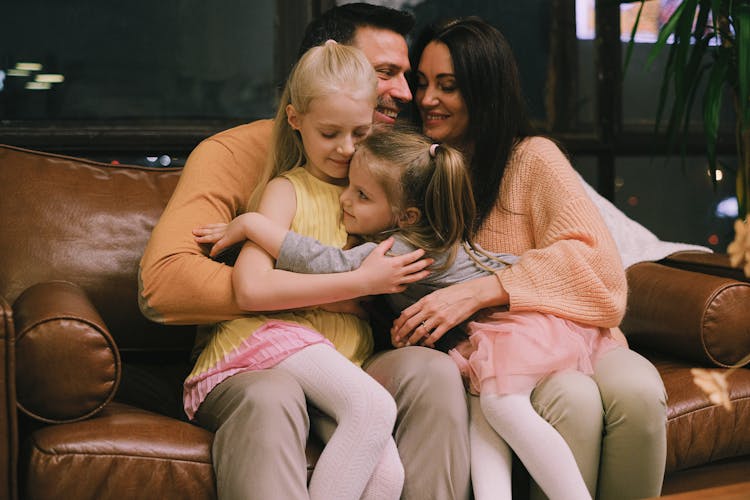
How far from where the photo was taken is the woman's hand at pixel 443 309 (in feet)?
5.96

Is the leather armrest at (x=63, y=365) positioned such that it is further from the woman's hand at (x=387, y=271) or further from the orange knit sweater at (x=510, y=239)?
the woman's hand at (x=387, y=271)

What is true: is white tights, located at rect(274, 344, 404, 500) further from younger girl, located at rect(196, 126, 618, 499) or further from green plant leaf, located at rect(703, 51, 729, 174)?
green plant leaf, located at rect(703, 51, 729, 174)

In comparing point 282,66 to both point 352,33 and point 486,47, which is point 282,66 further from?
point 486,47

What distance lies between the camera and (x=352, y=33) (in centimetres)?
222

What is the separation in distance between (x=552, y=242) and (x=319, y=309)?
0.55 m

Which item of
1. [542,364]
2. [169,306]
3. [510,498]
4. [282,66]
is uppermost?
[282,66]

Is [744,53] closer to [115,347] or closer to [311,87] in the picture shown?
[311,87]

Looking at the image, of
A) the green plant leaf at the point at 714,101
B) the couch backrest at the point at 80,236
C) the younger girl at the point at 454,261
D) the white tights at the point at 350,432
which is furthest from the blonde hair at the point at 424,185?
the green plant leaf at the point at 714,101

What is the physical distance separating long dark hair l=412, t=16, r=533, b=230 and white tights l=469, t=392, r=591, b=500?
60 centimetres

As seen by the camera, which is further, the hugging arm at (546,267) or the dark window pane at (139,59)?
the dark window pane at (139,59)

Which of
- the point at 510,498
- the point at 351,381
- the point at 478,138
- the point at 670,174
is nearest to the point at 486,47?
the point at 478,138

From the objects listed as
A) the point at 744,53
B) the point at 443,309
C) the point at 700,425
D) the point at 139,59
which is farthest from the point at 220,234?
the point at 744,53

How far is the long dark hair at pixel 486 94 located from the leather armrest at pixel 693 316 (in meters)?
0.52

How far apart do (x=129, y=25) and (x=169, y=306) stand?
54.8 inches
